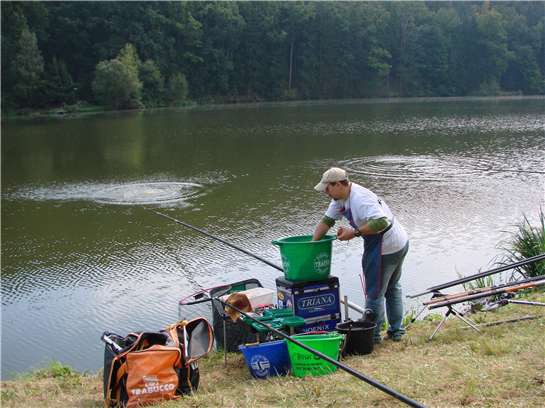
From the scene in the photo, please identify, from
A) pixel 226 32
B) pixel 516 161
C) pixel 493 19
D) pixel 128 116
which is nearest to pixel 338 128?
pixel 516 161

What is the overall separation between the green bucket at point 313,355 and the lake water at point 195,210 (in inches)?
104

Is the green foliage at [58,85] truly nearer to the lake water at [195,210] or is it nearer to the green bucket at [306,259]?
the lake water at [195,210]

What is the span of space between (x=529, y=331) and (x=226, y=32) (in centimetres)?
5755

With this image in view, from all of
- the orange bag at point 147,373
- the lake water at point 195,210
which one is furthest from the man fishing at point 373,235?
the lake water at point 195,210

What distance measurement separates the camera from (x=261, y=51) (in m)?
62.5

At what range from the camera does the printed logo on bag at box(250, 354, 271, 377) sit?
15.2 ft

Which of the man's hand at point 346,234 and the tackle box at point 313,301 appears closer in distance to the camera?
the man's hand at point 346,234

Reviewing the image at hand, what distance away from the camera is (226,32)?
60.1 m

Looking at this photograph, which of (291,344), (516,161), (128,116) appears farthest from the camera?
(128,116)

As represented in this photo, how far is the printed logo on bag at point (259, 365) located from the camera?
15.2 ft

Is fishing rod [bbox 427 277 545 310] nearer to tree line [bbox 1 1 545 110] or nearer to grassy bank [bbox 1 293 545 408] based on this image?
grassy bank [bbox 1 293 545 408]

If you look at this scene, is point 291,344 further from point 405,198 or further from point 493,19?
point 493,19

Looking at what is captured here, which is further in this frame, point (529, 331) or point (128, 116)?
point (128, 116)

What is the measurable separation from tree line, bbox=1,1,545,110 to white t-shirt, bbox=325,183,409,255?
4412 centimetres
